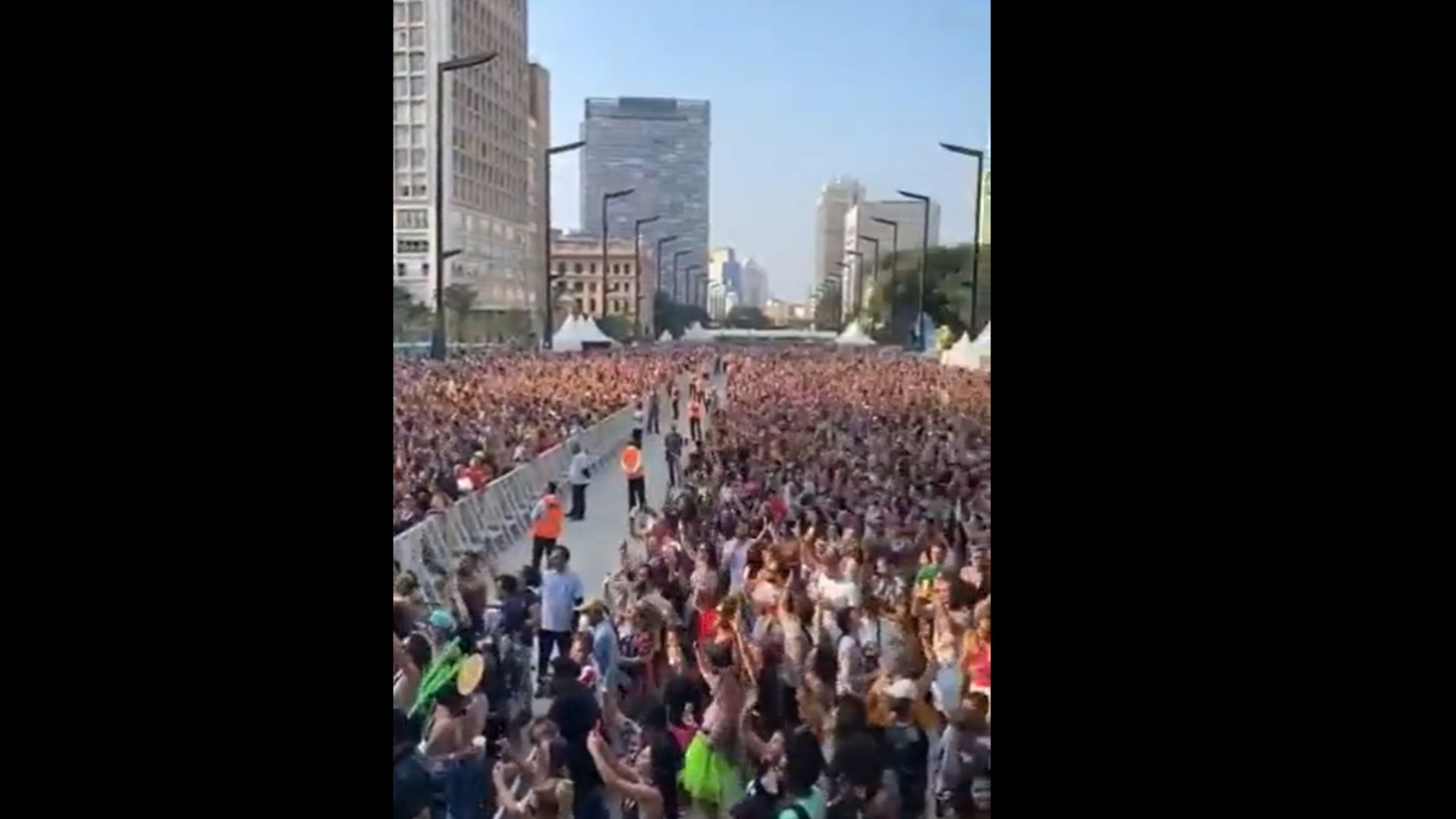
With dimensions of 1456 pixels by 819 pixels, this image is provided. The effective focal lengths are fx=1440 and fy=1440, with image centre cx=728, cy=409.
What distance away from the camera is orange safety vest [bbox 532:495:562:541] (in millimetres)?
3410

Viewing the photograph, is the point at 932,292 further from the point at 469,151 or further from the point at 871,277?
the point at 469,151

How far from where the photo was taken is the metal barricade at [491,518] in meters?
3.32

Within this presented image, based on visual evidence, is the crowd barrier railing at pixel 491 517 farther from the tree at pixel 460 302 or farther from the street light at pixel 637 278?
the tree at pixel 460 302

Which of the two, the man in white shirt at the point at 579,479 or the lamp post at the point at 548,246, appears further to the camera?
the lamp post at the point at 548,246

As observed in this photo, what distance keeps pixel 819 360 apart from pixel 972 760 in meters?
1.02

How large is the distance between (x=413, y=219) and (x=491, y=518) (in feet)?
2.37

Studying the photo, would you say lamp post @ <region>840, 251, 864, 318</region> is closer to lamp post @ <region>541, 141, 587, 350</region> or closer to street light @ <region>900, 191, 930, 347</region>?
street light @ <region>900, 191, 930, 347</region>

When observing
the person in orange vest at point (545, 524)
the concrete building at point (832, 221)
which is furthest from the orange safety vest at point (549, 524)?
the concrete building at point (832, 221)

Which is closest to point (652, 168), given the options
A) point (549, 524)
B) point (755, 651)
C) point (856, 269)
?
point (856, 269)

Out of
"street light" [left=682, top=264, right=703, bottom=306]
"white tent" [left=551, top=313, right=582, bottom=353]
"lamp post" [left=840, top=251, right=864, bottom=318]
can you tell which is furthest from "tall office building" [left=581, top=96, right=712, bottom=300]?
"lamp post" [left=840, top=251, right=864, bottom=318]

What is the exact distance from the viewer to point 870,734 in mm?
3375
